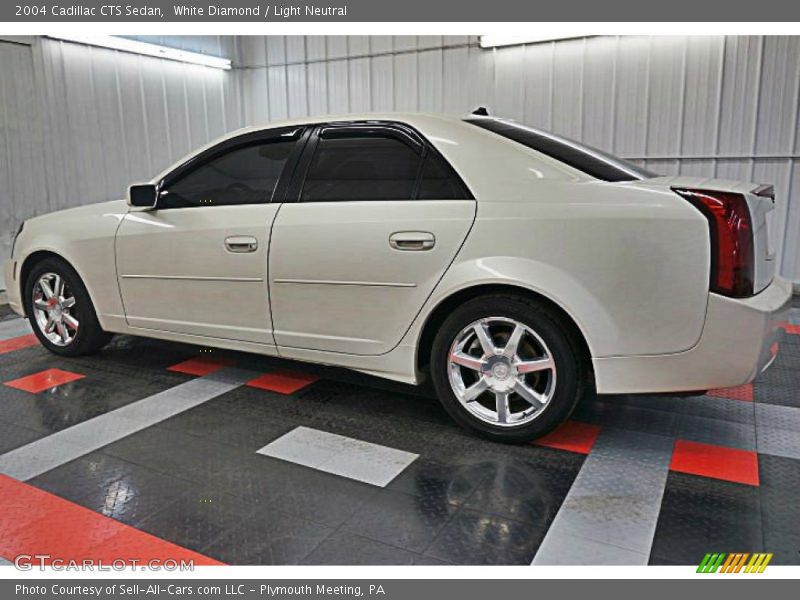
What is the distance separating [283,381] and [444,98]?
5002 millimetres

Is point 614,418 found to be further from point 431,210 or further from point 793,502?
point 431,210

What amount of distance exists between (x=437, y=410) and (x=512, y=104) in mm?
4985

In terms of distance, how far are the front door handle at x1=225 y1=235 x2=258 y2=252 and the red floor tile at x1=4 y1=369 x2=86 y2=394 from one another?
1.38 meters

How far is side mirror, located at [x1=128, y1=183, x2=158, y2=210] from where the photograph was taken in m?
3.45

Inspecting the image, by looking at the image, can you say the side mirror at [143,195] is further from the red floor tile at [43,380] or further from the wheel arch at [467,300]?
the wheel arch at [467,300]

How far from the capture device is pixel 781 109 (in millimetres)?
5938

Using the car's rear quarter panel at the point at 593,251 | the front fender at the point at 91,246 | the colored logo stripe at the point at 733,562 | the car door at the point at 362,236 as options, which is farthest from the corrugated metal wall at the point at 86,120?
the colored logo stripe at the point at 733,562

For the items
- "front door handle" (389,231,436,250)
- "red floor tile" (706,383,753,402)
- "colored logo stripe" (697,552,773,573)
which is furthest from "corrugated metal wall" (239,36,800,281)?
"colored logo stripe" (697,552,773,573)

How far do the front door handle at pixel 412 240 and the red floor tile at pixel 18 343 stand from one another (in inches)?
127

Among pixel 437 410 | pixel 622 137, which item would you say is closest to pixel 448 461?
pixel 437 410

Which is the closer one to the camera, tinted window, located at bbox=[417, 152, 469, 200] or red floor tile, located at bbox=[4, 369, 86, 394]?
tinted window, located at bbox=[417, 152, 469, 200]

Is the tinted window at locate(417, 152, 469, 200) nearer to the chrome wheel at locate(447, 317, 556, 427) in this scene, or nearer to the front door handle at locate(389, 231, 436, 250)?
the front door handle at locate(389, 231, 436, 250)

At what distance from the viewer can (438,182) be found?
9.09ft
